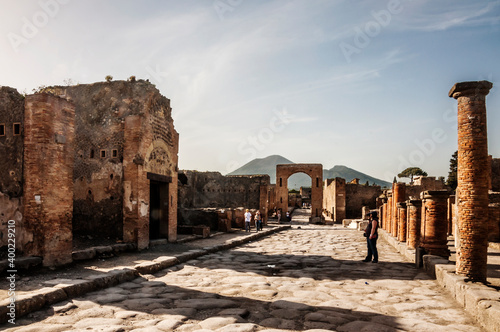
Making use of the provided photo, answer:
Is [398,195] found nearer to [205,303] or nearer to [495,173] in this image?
[205,303]

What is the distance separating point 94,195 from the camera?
33.0 feet

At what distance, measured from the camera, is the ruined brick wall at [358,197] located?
29297 mm

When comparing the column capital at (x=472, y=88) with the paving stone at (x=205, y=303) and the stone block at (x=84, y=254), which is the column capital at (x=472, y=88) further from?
the stone block at (x=84, y=254)

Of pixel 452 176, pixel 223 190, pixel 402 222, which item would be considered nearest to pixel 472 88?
pixel 402 222

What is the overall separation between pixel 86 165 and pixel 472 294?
350 inches

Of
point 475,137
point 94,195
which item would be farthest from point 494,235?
point 94,195

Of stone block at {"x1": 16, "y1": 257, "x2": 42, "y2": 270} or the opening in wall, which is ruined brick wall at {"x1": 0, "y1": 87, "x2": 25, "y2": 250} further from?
stone block at {"x1": 16, "y1": 257, "x2": 42, "y2": 270}

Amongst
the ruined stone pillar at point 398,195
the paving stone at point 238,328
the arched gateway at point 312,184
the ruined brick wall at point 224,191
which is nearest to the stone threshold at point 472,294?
the paving stone at point 238,328

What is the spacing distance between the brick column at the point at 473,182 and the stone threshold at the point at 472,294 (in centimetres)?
29

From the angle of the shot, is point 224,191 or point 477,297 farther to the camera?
point 224,191

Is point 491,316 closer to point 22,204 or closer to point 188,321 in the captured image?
point 188,321

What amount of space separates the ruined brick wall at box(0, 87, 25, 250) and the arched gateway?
93.4 ft

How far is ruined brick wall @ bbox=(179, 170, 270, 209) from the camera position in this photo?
82.4ft

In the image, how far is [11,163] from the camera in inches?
279
